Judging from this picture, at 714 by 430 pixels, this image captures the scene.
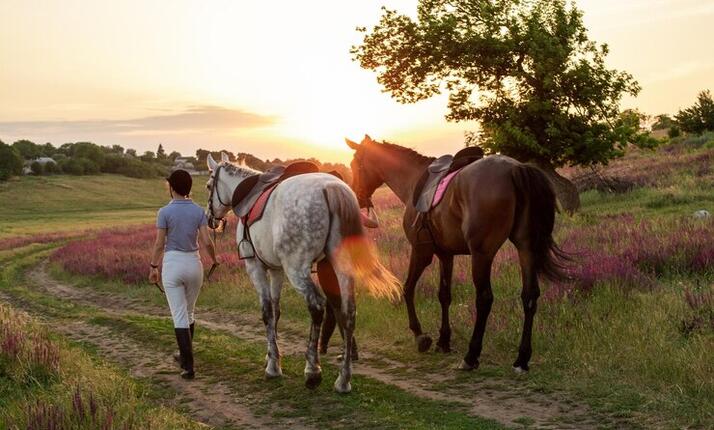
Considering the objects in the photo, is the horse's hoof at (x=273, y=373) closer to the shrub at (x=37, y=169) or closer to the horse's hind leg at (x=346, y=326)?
the horse's hind leg at (x=346, y=326)

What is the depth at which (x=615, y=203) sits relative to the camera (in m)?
22.3

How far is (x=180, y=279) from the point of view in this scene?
25.6 ft

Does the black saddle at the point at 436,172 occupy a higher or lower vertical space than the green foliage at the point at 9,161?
higher

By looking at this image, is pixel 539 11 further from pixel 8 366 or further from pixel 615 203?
pixel 8 366

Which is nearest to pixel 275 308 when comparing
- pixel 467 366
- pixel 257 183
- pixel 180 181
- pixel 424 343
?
pixel 257 183

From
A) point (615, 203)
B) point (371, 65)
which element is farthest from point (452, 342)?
point (371, 65)

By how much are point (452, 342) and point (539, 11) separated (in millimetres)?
16665

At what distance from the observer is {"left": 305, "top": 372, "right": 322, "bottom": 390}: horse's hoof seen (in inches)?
282

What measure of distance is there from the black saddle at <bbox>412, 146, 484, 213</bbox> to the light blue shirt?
2963mm

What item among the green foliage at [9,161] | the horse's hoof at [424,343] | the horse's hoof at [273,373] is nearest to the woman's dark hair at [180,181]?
the horse's hoof at [273,373]

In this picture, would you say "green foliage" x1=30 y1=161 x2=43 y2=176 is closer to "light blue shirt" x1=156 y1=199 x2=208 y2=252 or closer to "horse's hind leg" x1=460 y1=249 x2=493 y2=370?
"light blue shirt" x1=156 y1=199 x2=208 y2=252

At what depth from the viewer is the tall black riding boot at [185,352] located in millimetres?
7996

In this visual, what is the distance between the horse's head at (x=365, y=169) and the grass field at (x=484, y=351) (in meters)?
2.06

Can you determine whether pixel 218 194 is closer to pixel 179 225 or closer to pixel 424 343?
pixel 179 225
